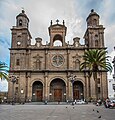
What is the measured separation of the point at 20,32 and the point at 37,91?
1672 centimetres

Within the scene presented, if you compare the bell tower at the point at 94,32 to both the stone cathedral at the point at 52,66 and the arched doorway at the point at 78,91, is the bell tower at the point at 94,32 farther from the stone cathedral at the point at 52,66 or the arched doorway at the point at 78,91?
the arched doorway at the point at 78,91

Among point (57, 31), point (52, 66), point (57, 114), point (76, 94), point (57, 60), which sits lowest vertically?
point (57, 114)

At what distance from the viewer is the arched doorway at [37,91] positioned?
56.9 meters

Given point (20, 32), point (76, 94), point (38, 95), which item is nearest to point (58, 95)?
point (76, 94)

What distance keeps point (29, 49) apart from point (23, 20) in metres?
8.71

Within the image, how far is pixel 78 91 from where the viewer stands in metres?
57.6

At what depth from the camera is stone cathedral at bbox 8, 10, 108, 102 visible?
55.0m

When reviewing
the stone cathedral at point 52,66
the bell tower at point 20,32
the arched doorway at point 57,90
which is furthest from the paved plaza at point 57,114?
the bell tower at point 20,32

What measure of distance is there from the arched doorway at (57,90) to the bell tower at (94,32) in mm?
12644

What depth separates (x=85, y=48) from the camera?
190ft

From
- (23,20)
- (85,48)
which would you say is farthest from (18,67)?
(85,48)

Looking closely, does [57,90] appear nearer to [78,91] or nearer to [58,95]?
[58,95]

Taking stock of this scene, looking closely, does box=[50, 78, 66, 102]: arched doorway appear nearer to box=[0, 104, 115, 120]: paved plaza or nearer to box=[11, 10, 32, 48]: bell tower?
box=[11, 10, 32, 48]: bell tower

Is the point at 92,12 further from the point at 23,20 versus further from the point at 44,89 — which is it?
the point at 44,89
